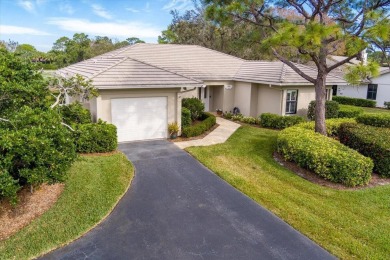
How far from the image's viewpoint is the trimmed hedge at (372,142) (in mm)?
10898

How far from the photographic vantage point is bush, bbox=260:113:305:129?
717 inches

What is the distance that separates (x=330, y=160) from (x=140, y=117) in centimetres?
866

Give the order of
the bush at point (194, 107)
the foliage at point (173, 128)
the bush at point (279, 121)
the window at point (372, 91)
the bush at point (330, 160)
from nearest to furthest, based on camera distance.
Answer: the bush at point (330, 160), the foliage at point (173, 128), the bush at point (279, 121), the bush at point (194, 107), the window at point (372, 91)

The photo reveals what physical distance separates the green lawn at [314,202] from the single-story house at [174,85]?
10.3 feet

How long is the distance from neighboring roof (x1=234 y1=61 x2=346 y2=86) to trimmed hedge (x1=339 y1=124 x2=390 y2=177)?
19.4ft

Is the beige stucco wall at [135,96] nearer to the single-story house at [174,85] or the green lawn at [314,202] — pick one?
the single-story house at [174,85]

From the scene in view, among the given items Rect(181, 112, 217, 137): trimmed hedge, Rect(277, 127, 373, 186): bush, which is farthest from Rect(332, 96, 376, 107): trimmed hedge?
Rect(277, 127, 373, 186): bush

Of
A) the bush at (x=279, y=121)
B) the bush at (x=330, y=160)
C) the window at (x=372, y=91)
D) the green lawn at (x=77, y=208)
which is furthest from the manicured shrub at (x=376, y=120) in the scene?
the window at (x=372, y=91)

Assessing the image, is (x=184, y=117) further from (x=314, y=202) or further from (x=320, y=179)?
(x=314, y=202)

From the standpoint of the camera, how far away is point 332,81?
20.7 metres

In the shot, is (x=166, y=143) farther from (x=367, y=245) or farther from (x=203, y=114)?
(x=367, y=245)

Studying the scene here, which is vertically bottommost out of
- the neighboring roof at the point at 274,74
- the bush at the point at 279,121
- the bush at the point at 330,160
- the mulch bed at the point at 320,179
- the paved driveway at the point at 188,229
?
the paved driveway at the point at 188,229

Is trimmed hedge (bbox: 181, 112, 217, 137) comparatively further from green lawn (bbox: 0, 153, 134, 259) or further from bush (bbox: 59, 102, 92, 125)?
bush (bbox: 59, 102, 92, 125)

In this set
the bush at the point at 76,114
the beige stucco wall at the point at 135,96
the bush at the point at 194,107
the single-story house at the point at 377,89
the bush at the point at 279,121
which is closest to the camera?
the bush at the point at 76,114
